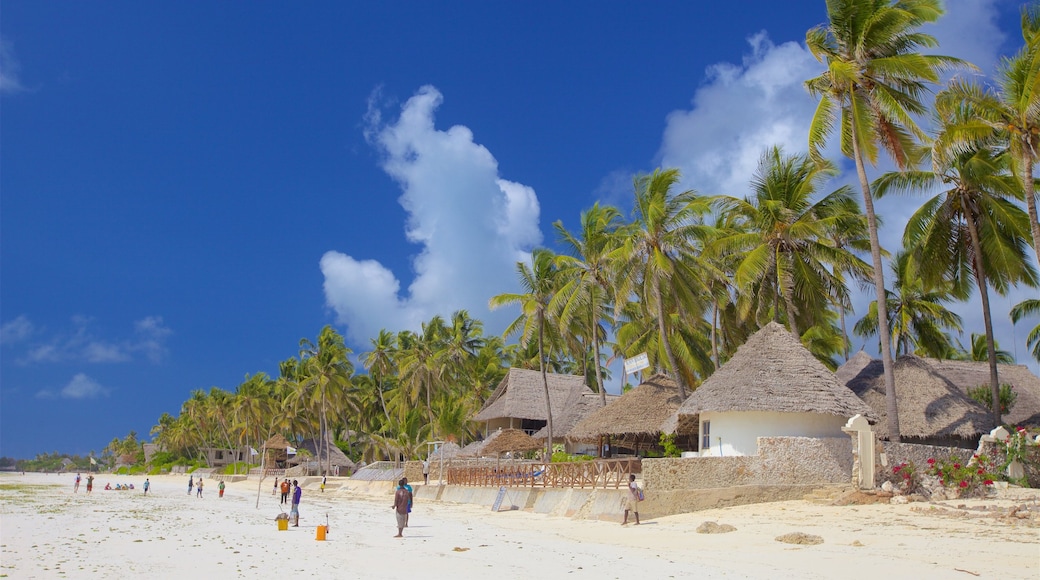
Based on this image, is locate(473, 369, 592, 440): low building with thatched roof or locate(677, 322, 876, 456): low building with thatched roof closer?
locate(677, 322, 876, 456): low building with thatched roof

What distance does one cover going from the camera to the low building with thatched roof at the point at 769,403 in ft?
63.7

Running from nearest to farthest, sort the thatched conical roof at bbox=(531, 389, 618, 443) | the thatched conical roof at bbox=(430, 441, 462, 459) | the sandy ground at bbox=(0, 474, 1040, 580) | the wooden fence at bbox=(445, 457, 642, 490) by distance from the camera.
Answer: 1. the sandy ground at bbox=(0, 474, 1040, 580)
2. the wooden fence at bbox=(445, 457, 642, 490)
3. the thatched conical roof at bbox=(531, 389, 618, 443)
4. the thatched conical roof at bbox=(430, 441, 462, 459)

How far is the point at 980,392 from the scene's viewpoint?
91.8 ft

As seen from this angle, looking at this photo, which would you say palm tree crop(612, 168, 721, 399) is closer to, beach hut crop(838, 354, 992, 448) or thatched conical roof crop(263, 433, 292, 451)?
beach hut crop(838, 354, 992, 448)

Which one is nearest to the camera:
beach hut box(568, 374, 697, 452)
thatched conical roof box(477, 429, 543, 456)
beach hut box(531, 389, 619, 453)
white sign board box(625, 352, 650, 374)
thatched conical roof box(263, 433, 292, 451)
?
beach hut box(568, 374, 697, 452)

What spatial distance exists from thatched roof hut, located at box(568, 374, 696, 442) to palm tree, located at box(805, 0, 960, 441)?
291 inches

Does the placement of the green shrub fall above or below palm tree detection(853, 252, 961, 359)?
below

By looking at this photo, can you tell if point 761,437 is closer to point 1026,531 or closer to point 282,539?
point 1026,531

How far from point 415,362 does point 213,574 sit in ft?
134

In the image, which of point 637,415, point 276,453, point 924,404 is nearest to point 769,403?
point 924,404

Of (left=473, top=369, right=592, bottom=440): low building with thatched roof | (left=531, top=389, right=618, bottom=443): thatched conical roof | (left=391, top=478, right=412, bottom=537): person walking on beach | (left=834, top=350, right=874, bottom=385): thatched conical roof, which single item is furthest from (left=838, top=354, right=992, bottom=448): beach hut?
(left=473, top=369, right=592, bottom=440): low building with thatched roof

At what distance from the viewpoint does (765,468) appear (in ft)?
59.7

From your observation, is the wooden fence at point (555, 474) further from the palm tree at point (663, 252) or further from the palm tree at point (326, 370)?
the palm tree at point (326, 370)

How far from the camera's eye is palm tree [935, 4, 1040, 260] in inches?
647
